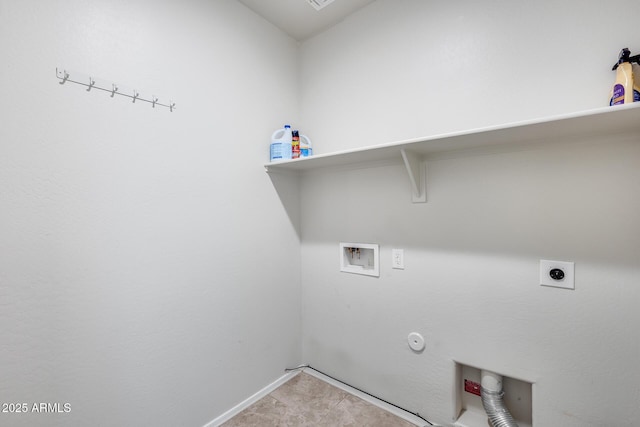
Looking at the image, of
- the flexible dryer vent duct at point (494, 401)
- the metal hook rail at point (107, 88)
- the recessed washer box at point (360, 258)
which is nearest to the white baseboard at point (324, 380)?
the flexible dryer vent duct at point (494, 401)

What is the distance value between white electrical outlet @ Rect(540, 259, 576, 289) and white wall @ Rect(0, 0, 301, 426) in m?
1.47

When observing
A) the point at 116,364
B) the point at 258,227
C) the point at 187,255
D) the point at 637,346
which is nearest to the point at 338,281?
the point at 258,227

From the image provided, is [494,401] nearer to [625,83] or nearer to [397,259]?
[397,259]

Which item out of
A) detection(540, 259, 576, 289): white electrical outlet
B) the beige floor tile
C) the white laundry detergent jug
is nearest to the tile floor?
the beige floor tile

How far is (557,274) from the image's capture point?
3.82 feet

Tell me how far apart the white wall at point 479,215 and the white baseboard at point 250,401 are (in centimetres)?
24

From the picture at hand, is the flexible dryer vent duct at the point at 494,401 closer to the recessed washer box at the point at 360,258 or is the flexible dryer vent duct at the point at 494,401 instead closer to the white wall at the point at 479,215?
the white wall at the point at 479,215

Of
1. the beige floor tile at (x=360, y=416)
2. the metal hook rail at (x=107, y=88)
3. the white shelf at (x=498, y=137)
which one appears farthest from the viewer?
the beige floor tile at (x=360, y=416)

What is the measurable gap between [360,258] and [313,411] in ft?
3.11

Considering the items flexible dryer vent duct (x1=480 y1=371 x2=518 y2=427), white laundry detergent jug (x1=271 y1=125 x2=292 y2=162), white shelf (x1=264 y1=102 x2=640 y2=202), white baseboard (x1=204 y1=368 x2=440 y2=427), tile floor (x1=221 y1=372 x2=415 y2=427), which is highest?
white laundry detergent jug (x1=271 y1=125 x2=292 y2=162)

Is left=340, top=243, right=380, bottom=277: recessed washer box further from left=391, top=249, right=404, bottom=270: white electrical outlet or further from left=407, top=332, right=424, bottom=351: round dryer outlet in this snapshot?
left=407, top=332, right=424, bottom=351: round dryer outlet

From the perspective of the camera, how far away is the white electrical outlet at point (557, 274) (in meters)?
1.14

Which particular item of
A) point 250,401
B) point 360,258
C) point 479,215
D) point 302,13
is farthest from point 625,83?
point 250,401

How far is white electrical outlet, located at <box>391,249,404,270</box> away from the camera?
5.19 feet
